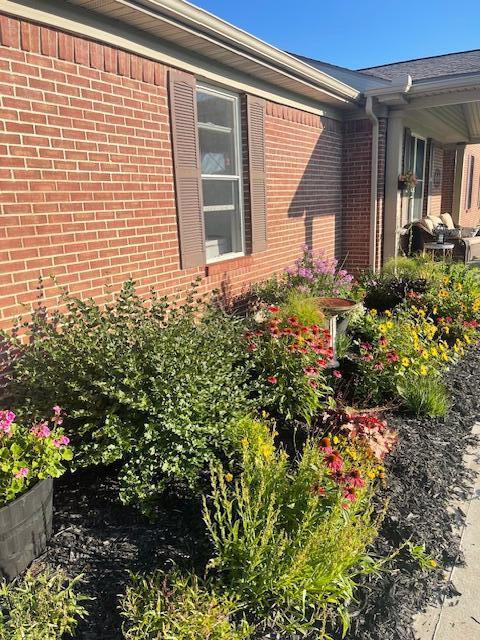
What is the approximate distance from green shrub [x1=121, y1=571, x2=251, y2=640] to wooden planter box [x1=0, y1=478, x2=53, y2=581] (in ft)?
1.92

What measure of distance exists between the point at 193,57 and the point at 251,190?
154 centimetres

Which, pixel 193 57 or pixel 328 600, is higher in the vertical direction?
pixel 193 57

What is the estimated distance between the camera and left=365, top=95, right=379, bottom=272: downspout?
738 centimetres

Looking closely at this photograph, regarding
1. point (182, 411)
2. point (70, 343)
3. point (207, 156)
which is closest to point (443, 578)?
point (182, 411)

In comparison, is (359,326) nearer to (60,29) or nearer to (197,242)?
(197,242)

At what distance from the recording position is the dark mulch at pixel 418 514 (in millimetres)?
2111

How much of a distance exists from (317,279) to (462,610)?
4305 mm

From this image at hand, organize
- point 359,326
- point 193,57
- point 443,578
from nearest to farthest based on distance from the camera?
point 443,578 → point 193,57 → point 359,326

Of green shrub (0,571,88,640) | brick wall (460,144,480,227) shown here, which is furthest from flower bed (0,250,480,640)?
brick wall (460,144,480,227)

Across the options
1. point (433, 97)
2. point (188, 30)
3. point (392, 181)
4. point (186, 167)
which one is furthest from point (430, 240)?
point (188, 30)

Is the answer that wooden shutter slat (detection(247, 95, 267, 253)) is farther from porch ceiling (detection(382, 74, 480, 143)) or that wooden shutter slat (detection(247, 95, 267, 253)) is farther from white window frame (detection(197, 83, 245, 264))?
porch ceiling (detection(382, 74, 480, 143))

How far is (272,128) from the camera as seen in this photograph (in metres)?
6.04

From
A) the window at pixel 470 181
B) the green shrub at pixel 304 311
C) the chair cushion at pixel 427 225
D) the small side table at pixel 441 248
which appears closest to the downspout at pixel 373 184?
Result: the small side table at pixel 441 248

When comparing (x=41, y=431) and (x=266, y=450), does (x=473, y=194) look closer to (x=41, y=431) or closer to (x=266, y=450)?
(x=266, y=450)
